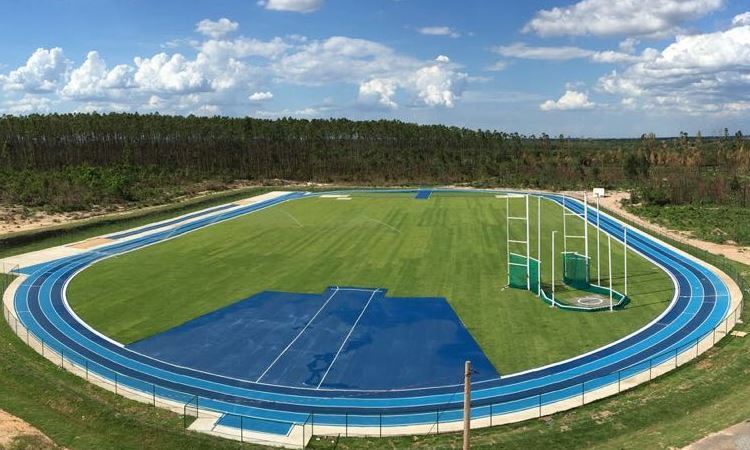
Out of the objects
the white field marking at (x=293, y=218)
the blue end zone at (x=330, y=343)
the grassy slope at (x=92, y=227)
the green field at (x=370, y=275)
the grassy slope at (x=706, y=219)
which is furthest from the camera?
the white field marking at (x=293, y=218)

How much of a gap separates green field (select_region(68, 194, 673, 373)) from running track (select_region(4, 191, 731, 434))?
44.6 inches

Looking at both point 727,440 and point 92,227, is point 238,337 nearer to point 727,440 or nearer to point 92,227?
point 727,440

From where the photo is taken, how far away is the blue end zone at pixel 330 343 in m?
25.9

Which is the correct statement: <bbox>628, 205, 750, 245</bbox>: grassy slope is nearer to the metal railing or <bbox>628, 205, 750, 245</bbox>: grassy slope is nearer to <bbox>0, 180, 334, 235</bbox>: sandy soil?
the metal railing

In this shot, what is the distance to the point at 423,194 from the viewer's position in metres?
92.5

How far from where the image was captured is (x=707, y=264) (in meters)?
43.2

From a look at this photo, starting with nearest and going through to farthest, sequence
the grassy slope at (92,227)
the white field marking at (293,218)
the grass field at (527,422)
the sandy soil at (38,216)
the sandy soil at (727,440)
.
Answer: the sandy soil at (727,440)
the grass field at (527,422)
the grassy slope at (92,227)
the sandy soil at (38,216)
the white field marking at (293,218)

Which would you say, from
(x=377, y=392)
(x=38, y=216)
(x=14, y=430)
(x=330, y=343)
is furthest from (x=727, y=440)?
(x=38, y=216)

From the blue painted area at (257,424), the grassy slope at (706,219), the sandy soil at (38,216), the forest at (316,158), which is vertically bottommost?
the blue painted area at (257,424)

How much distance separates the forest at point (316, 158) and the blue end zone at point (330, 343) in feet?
171

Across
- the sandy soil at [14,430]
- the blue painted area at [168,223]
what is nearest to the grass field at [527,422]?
the sandy soil at [14,430]

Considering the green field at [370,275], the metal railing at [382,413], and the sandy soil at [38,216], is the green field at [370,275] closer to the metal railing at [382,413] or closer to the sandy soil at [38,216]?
the metal railing at [382,413]

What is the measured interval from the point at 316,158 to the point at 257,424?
111 meters

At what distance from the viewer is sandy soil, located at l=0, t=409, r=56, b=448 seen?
2024cm
